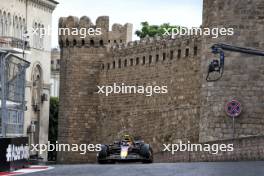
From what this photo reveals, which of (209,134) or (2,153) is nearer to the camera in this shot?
(2,153)

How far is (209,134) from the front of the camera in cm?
4356

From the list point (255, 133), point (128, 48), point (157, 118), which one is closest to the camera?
point (255, 133)

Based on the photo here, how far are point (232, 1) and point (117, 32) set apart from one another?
2778cm

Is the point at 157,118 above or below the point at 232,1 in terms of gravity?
below

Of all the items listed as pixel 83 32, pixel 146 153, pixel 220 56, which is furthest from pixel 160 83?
pixel 146 153

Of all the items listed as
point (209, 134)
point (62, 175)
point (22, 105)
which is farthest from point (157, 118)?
point (62, 175)

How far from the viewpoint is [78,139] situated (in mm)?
63594

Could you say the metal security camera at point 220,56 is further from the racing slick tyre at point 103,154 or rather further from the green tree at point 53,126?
the green tree at point 53,126

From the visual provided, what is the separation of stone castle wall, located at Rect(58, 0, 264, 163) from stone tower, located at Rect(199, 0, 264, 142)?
0.10ft

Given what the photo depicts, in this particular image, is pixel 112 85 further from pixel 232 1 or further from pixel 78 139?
pixel 232 1

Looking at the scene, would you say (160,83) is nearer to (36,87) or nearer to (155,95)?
(155,95)

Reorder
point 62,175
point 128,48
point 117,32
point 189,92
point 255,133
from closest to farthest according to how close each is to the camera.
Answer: point 62,175
point 255,133
point 189,92
point 128,48
point 117,32

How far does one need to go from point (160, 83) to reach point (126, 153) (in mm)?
17913

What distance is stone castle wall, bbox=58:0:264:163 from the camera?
42969 mm
